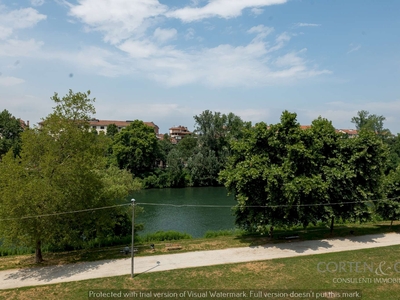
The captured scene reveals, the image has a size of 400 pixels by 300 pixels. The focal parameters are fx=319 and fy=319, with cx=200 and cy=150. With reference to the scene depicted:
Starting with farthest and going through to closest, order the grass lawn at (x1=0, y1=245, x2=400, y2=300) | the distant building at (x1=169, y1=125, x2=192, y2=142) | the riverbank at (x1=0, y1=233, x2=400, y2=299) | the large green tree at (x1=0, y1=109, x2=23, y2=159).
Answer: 1. the distant building at (x1=169, y1=125, x2=192, y2=142)
2. the large green tree at (x1=0, y1=109, x2=23, y2=159)
3. the riverbank at (x1=0, y1=233, x2=400, y2=299)
4. the grass lawn at (x1=0, y1=245, x2=400, y2=300)

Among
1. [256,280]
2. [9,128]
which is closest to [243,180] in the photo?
[256,280]

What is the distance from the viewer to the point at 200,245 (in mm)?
20219

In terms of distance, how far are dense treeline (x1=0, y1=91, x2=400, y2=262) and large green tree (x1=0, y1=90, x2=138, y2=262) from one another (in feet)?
0.16

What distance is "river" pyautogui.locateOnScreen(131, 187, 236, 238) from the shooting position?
99.4ft

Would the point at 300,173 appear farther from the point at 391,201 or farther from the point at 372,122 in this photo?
the point at 372,122

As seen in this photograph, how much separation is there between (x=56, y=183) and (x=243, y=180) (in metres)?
10.2

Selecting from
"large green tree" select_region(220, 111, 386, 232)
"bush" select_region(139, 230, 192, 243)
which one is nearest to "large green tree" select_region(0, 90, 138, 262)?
"bush" select_region(139, 230, 192, 243)

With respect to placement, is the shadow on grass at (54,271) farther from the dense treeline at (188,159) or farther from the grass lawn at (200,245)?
the dense treeline at (188,159)

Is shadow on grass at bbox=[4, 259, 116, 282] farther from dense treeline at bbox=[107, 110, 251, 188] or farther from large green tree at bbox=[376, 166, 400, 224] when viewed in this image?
dense treeline at bbox=[107, 110, 251, 188]

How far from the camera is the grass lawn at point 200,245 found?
1828cm

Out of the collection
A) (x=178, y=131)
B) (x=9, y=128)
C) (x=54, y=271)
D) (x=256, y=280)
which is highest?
(x=178, y=131)

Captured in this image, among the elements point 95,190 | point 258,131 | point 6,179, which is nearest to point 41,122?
point 6,179

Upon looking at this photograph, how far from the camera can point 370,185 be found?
20656 mm

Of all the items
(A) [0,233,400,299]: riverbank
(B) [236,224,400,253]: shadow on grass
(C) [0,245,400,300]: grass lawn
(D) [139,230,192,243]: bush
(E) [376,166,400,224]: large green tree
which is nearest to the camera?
(C) [0,245,400,300]: grass lawn
